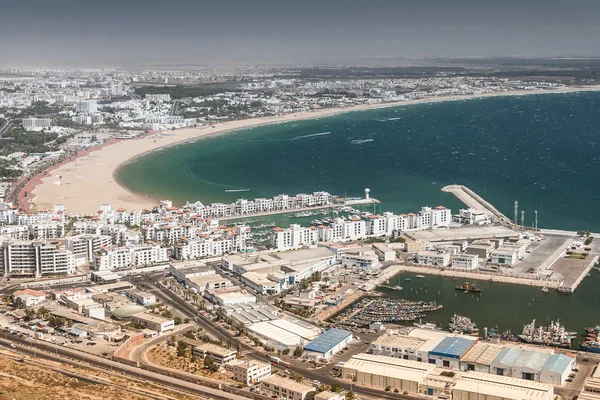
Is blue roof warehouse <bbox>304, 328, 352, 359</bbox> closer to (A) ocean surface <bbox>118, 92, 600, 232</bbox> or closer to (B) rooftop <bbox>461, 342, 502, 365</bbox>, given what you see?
(B) rooftop <bbox>461, 342, 502, 365</bbox>

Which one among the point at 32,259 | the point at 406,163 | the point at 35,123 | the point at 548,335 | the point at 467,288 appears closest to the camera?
the point at 548,335

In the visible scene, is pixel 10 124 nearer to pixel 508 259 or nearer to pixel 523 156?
pixel 523 156

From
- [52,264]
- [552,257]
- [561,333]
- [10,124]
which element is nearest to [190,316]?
[52,264]

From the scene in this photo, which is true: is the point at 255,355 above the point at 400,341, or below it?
below

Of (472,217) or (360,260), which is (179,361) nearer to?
(360,260)

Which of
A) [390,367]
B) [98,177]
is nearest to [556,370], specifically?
[390,367]

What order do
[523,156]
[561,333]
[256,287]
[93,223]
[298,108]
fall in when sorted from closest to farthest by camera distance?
[561,333], [256,287], [93,223], [523,156], [298,108]

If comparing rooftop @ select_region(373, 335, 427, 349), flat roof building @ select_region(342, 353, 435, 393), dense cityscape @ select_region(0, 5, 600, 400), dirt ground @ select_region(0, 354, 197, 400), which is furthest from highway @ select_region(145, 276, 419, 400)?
dirt ground @ select_region(0, 354, 197, 400)
